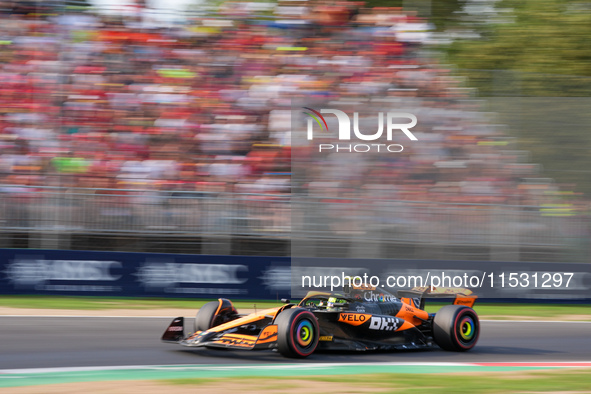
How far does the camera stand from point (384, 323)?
24.5 feet

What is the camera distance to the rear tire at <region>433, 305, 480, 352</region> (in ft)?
25.3

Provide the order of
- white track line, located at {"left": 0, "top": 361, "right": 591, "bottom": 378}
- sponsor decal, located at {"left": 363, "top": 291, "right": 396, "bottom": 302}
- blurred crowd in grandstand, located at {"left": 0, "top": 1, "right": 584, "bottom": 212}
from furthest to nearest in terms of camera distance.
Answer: blurred crowd in grandstand, located at {"left": 0, "top": 1, "right": 584, "bottom": 212} → sponsor decal, located at {"left": 363, "top": 291, "right": 396, "bottom": 302} → white track line, located at {"left": 0, "top": 361, "right": 591, "bottom": 378}

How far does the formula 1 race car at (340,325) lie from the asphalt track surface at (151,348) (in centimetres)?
14

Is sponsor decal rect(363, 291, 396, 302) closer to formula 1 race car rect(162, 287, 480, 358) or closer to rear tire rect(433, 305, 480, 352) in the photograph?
formula 1 race car rect(162, 287, 480, 358)

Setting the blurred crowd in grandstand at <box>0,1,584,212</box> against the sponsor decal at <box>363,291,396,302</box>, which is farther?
the blurred crowd in grandstand at <box>0,1,584,212</box>

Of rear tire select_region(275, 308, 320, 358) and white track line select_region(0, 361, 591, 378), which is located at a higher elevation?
rear tire select_region(275, 308, 320, 358)

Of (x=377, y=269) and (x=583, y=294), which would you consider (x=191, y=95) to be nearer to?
(x=377, y=269)

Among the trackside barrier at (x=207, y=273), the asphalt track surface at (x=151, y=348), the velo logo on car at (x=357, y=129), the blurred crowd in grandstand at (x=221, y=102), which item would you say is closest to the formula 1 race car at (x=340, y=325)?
the asphalt track surface at (x=151, y=348)

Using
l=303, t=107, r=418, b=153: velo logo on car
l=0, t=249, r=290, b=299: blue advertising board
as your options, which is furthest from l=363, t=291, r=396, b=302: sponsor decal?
l=303, t=107, r=418, b=153: velo logo on car

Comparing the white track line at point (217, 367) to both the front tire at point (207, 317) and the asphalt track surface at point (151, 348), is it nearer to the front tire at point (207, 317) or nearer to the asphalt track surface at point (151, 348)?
the asphalt track surface at point (151, 348)

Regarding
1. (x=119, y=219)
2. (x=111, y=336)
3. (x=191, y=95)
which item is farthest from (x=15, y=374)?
(x=191, y=95)

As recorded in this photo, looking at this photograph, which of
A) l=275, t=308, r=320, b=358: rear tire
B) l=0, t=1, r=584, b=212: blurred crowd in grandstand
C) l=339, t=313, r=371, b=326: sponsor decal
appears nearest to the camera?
l=275, t=308, r=320, b=358: rear tire

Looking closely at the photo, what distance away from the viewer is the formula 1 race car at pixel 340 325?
22.3 feet

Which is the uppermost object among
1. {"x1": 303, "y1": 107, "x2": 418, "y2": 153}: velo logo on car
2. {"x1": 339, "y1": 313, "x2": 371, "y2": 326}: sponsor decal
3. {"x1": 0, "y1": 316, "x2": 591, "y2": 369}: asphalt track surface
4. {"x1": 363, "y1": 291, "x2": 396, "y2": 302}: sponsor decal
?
{"x1": 303, "y1": 107, "x2": 418, "y2": 153}: velo logo on car
